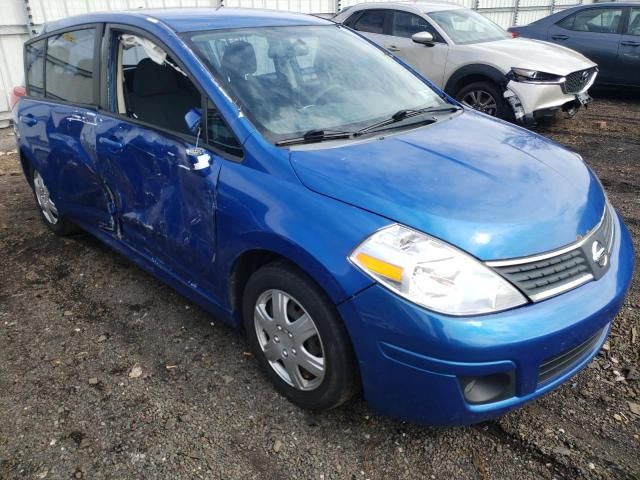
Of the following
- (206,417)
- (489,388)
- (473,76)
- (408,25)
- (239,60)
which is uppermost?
(239,60)

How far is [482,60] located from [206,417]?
19.5 feet

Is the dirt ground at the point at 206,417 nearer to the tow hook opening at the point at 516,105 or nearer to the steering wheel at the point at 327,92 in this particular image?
the steering wheel at the point at 327,92

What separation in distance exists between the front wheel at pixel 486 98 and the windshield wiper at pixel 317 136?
4608mm

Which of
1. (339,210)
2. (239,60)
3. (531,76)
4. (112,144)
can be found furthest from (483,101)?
(339,210)

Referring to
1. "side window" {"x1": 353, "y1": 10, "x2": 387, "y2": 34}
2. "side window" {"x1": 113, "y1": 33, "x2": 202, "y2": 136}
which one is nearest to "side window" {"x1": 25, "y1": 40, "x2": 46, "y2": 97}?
"side window" {"x1": 113, "y1": 33, "x2": 202, "y2": 136}

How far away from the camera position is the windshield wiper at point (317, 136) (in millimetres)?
2457

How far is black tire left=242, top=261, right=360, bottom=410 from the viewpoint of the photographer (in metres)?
2.10

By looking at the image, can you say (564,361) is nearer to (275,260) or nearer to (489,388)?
(489,388)

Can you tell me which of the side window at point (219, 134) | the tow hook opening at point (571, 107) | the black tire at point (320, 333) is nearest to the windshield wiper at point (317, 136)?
the side window at point (219, 134)

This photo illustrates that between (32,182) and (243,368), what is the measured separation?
285 centimetres

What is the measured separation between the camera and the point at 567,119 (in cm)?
786

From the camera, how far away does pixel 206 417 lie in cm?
246

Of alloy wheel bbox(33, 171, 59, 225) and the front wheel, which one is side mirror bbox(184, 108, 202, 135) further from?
the front wheel

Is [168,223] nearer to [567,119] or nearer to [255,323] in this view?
[255,323]
